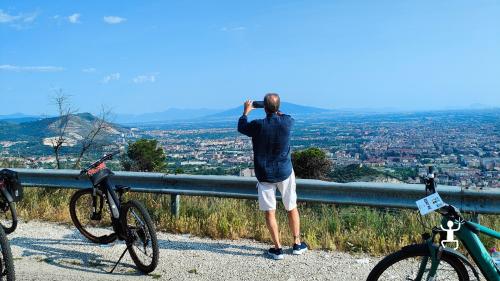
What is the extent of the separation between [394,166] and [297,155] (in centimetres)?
286

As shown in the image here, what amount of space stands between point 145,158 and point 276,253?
10.3 metres

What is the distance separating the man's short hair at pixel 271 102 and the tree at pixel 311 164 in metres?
6.29

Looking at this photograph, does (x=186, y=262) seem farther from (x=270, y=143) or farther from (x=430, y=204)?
(x=430, y=204)

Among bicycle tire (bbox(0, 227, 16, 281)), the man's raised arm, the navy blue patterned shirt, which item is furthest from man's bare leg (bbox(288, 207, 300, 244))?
bicycle tire (bbox(0, 227, 16, 281))

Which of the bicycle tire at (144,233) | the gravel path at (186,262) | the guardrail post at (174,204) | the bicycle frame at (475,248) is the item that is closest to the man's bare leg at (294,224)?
the gravel path at (186,262)

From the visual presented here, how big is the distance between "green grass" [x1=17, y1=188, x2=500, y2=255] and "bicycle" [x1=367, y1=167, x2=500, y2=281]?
215cm

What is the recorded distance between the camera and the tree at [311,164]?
12.2 metres

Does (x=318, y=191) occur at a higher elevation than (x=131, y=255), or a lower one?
higher

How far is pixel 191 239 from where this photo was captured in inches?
249

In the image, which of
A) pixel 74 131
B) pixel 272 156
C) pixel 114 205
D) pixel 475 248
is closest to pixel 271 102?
pixel 272 156

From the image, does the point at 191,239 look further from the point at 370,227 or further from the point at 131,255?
the point at 370,227

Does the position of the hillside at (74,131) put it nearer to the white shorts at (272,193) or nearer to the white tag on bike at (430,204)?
the white shorts at (272,193)

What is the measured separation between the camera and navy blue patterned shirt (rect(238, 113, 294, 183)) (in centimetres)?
543

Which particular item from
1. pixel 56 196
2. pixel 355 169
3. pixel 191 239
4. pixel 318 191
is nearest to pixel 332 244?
pixel 318 191
